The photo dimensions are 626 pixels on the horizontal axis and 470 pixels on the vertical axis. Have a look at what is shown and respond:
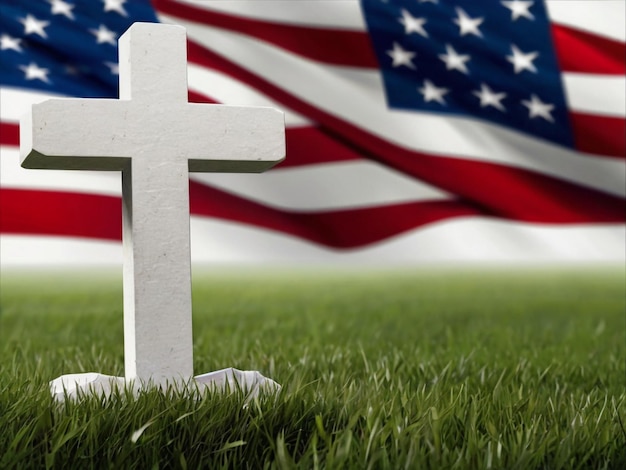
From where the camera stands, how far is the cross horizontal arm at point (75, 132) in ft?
6.48

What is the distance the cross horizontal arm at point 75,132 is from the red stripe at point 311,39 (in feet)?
11.7

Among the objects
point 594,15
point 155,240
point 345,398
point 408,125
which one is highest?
point 594,15

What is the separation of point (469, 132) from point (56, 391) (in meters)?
4.17

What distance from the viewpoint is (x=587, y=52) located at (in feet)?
18.5

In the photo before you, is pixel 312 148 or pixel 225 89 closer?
pixel 225 89

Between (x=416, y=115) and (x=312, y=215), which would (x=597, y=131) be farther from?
(x=312, y=215)

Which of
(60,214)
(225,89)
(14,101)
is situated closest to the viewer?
(60,214)

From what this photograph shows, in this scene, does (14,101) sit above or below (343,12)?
below

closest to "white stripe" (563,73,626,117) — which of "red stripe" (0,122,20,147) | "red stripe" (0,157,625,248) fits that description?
"red stripe" (0,157,625,248)

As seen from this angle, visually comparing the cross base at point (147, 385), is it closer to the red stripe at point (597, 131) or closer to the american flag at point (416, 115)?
the american flag at point (416, 115)

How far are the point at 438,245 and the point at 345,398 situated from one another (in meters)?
3.59

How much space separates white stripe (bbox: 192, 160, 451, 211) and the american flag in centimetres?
1

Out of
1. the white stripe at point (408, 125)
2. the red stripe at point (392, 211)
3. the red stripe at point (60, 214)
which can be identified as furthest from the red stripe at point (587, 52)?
the red stripe at point (60, 214)

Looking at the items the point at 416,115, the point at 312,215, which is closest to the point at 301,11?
the point at 416,115
